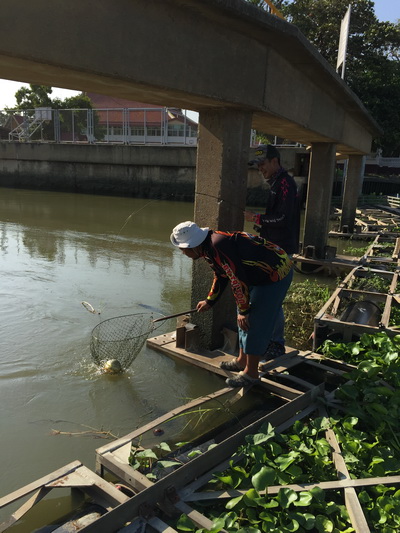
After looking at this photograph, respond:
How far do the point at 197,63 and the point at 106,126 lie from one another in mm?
22768

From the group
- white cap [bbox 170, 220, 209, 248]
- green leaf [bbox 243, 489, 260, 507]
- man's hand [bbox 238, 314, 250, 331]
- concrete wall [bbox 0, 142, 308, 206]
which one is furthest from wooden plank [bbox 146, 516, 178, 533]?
concrete wall [bbox 0, 142, 308, 206]

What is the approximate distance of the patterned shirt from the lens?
3.83m

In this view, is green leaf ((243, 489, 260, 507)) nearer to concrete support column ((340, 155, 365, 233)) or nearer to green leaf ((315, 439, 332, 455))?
green leaf ((315, 439, 332, 455))

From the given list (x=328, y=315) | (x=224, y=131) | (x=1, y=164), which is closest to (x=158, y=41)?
(x=224, y=131)

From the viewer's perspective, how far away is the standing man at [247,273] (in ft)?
12.6

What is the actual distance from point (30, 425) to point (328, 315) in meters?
3.62

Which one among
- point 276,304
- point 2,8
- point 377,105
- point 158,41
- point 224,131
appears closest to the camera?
point 2,8

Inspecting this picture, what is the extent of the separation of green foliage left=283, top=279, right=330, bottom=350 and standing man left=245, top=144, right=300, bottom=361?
100 centimetres

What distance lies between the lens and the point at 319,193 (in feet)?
33.0

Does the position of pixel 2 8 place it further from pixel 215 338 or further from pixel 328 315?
pixel 328 315

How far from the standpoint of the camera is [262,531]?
8.67ft

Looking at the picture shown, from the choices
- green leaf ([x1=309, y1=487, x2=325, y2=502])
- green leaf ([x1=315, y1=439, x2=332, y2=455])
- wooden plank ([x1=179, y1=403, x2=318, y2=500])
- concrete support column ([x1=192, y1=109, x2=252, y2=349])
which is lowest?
wooden plank ([x1=179, y1=403, x2=318, y2=500])

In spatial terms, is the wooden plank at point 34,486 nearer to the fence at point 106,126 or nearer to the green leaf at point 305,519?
the green leaf at point 305,519

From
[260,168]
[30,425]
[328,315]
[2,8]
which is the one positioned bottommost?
[30,425]
